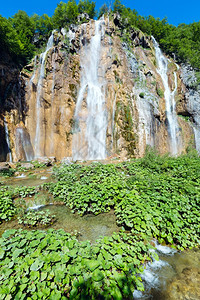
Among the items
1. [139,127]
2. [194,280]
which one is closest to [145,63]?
[139,127]

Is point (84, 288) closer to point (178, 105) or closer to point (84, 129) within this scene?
point (84, 129)

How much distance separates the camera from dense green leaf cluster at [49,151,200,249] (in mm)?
3559

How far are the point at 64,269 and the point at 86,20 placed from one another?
25289mm

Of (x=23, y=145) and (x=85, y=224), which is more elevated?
(x=23, y=145)

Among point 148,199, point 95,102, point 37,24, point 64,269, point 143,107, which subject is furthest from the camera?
point 37,24

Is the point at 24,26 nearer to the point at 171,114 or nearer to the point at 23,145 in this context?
the point at 23,145

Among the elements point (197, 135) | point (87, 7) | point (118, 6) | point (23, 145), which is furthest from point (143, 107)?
point (87, 7)

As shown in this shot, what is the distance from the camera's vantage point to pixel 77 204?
182 inches

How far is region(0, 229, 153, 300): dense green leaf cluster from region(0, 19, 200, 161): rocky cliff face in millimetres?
11290

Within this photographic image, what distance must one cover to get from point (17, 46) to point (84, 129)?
490 inches

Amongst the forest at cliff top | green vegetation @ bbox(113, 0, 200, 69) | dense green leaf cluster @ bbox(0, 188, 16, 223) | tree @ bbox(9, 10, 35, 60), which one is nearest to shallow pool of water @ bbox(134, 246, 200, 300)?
dense green leaf cluster @ bbox(0, 188, 16, 223)

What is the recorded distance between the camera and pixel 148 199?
4.26 m

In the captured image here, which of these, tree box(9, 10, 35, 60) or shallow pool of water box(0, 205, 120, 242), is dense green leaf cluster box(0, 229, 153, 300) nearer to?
shallow pool of water box(0, 205, 120, 242)

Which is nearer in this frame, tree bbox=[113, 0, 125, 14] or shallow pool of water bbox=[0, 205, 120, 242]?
shallow pool of water bbox=[0, 205, 120, 242]
